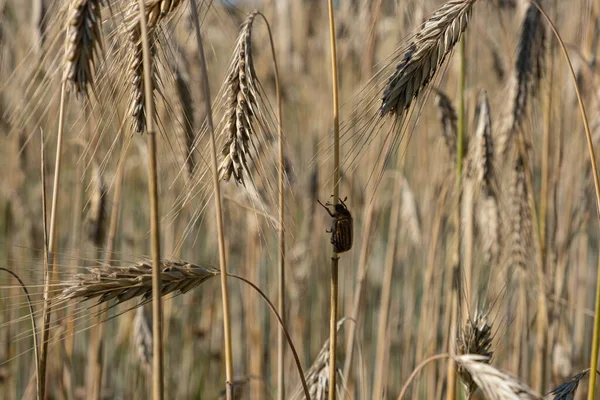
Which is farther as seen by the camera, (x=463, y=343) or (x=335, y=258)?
(x=463, y=343)

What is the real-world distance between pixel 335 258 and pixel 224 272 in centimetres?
20

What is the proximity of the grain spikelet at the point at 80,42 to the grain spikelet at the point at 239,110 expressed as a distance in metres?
0.23

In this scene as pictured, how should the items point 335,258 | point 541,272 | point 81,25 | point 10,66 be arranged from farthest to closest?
point 10,66 < point 541,272 < point 335,258 < point 81,25

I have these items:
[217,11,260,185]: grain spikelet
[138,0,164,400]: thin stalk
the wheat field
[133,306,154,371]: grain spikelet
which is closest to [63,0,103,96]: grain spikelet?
the wheat field

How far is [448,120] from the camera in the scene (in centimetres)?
185

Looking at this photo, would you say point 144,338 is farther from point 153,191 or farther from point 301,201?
point 301,201

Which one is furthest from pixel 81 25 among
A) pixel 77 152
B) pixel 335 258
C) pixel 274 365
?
pixel 274 365

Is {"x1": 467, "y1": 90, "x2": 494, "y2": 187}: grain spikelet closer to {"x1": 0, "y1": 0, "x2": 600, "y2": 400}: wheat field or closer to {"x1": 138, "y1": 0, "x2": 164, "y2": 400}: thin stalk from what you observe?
{"x1": 0, "y1": 0, "x2": 600, "y2": 400}: wheat field

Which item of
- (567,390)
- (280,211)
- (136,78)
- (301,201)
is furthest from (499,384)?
(301,201)

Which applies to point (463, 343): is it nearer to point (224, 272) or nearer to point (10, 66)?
point (224, 272)

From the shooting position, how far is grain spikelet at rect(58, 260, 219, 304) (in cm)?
97

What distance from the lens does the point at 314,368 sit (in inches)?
54.1

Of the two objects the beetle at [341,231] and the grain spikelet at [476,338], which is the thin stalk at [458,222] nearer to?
the grain spikelet at [476,338]

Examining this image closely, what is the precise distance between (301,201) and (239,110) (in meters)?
2.28
